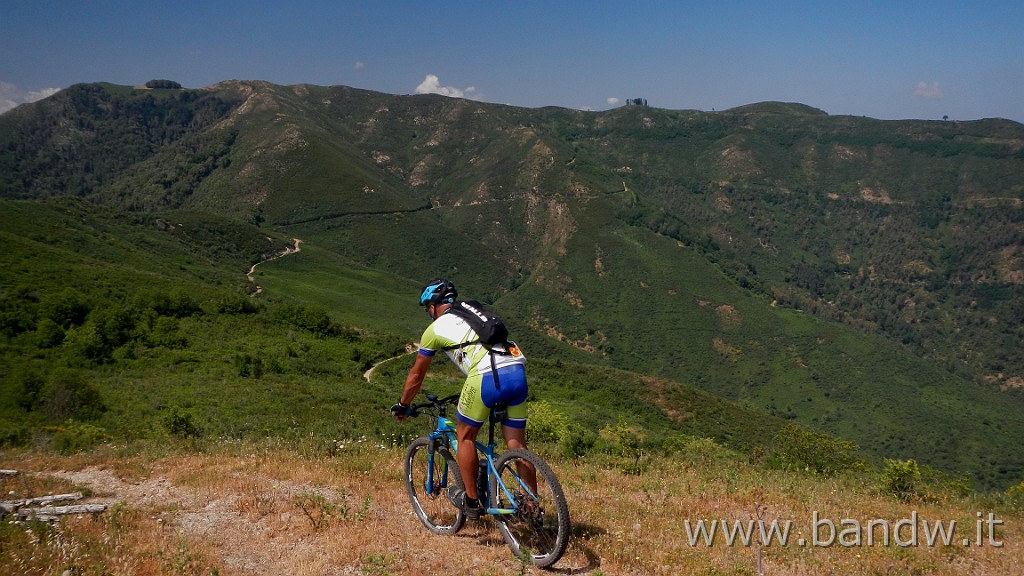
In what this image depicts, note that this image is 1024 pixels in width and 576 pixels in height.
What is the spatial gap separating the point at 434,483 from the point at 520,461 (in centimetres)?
173

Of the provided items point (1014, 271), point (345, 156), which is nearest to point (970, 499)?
point (345, 156)

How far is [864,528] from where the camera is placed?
7.49 m

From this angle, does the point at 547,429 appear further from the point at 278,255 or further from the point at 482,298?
the point at 482,298

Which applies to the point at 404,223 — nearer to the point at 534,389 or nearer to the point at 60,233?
the point at 60,233

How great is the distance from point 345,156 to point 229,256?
103 metres

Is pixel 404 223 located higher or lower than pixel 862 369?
higher

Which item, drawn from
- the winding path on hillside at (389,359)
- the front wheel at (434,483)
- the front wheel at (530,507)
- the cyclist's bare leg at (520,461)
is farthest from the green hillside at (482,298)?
the cyclist's bare leg at (520,461)

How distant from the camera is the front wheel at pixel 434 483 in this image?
6844mm

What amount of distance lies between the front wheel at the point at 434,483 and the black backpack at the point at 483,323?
176cm

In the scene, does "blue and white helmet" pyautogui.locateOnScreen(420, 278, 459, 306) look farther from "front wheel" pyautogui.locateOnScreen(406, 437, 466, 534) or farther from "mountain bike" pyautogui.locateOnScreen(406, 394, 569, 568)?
"front wheel" pyautogui.locateOnScreen(406, 437, 466, 534)

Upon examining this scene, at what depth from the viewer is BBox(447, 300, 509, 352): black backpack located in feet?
19.2

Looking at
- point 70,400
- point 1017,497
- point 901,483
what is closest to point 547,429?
point 901,483

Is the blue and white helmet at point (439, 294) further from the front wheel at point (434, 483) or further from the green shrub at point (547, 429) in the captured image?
the green shrub at point (547, 429)

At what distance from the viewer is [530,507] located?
5.80 metres
